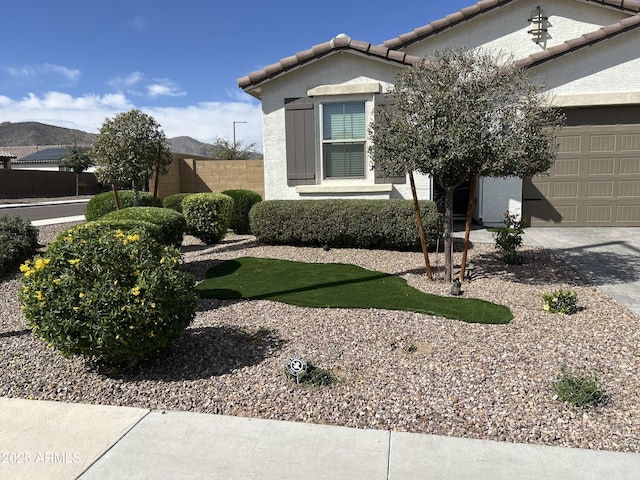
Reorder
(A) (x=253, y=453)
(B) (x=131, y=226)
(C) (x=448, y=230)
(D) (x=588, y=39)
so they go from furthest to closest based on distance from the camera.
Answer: (D) (x=588, y=39), (C) (x=448, y=230), (B) (x=131, y=226), (A) (x=253, y=453)

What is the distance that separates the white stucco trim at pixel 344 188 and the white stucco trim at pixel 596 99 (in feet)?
13.1

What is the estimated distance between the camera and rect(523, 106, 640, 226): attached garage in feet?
34.0

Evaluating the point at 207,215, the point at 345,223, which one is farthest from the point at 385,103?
the point at 207,215

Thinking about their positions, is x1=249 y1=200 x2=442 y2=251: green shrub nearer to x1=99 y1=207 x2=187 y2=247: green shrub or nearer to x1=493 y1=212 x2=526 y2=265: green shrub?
x1=493 y1=212 x2=526 y2=265: green shrub

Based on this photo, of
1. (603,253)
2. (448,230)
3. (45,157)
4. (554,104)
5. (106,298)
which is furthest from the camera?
(45,157)

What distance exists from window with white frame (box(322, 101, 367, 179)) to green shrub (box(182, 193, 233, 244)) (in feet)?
7.68

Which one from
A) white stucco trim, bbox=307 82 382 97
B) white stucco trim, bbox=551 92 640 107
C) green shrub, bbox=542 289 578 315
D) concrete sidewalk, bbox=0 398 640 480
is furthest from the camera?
white stucco trim, bbox=551 92 640 107

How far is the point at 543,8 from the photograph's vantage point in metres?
11.4

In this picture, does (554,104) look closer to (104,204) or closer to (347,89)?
(347,89)

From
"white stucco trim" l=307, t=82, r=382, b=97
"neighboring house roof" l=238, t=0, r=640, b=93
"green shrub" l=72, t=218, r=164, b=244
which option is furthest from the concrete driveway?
"green shrub" l=72, t=218, r=164, b=244

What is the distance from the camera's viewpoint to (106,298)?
3.81 metres

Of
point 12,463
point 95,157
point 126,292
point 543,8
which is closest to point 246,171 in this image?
point 95,157

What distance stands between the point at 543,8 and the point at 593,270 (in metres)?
7.24

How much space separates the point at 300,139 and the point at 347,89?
136cm
